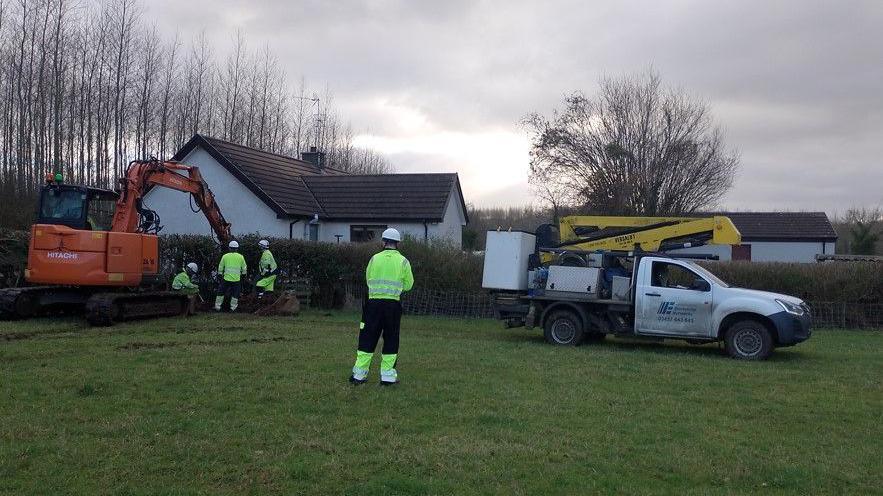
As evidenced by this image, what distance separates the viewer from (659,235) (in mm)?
16375

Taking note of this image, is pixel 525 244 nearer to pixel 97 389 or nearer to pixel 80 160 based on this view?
pixel 97 389

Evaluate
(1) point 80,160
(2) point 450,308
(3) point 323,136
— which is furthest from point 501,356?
(3) point 323,136

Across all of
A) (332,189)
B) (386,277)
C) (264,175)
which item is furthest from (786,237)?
(386,277)

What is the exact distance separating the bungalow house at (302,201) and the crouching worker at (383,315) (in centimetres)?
1828

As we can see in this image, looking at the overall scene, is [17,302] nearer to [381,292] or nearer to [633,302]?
[381,292]

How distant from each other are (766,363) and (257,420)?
30.0ft

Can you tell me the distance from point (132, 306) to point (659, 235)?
11.4 metres

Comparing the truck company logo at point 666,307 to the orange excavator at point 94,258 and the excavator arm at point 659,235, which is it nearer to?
the excavator arm at point 659,235

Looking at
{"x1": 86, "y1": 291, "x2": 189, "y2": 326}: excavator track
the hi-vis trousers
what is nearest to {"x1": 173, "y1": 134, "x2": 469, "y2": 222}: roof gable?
{"x1": 86, "y1": 291, "x2": 189, "y2": 326}: excavator track

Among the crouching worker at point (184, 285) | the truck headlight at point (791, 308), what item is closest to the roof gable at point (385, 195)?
the crouching worker at point (184, 285)

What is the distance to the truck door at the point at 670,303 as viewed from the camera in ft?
47.4

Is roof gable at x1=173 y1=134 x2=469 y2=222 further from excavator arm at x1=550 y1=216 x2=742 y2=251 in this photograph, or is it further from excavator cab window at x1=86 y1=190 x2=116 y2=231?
excavator arm at x1=550 y1=216 x2=742 y2=251

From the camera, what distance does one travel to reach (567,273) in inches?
621

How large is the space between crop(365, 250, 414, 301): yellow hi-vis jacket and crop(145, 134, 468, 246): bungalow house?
18.3m
